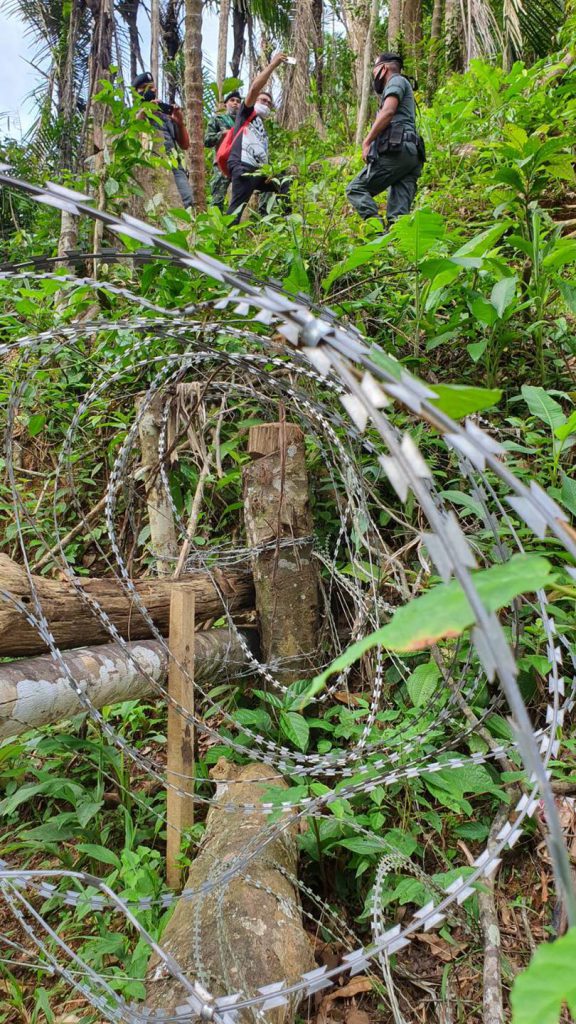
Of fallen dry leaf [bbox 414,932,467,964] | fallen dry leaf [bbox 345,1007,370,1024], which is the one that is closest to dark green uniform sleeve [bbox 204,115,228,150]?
fallen dry leaf [bbox 414,932,467,964]

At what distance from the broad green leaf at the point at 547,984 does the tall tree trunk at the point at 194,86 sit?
17.2 ft

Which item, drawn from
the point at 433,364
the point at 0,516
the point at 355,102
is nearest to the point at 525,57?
the point at 355,102

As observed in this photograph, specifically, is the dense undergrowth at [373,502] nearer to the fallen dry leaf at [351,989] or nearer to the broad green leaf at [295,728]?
the broad green leaf at [295,728]

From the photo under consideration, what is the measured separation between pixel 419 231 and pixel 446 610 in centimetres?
278

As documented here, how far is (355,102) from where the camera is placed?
13.0 m

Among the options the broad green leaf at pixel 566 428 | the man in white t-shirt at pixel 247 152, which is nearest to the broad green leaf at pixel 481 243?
the broad green leaf at pixel 566 428

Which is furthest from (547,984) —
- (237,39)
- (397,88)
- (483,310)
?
(237,39)

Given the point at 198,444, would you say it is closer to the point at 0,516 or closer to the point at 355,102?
the point at 0,516

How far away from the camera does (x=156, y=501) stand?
11.5 ft

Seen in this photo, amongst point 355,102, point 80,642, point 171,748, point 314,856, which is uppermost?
point 355,102

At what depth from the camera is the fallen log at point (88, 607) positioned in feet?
6.61

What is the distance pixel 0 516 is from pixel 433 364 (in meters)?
3.16

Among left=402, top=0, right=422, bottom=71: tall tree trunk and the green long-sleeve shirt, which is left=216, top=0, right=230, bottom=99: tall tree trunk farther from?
the green long-sleeve shirt

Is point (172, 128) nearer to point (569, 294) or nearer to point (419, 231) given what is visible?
point (419, 231)
